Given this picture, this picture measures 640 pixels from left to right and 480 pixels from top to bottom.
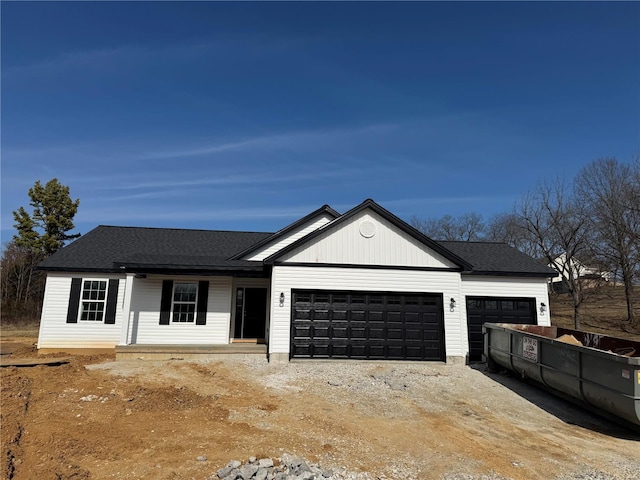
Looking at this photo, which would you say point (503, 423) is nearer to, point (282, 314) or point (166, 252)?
point (282, 314)

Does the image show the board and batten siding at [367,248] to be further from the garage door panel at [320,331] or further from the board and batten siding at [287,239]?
the board and batten siding at [287,239]

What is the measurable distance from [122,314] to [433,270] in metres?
11.7

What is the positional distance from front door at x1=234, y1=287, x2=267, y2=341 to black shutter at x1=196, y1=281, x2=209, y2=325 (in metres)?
1.28

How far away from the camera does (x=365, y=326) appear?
12.6 m

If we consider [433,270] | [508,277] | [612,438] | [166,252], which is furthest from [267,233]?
[612,438]

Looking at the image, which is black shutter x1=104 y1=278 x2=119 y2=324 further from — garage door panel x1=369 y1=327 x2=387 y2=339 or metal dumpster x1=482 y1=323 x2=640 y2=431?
metal dumpster x1=482 y1=323 x2=640 y2=431

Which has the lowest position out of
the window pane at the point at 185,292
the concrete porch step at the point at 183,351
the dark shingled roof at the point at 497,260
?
the concrete porch step at the point at 183,351

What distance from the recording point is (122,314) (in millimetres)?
14016

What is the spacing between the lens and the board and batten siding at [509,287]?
46.8 ft

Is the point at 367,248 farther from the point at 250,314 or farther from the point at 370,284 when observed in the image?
the point at 250,314

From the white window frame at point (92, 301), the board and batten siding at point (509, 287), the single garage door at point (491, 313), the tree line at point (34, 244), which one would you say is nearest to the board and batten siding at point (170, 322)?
the white window frame at point (92, 301)

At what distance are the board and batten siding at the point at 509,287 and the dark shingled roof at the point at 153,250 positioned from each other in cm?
824

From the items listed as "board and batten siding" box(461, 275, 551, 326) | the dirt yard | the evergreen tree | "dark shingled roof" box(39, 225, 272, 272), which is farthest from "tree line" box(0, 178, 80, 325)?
"board and batten siding" box(461, 275, 551, 326)

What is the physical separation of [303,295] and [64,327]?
9.06 metres
